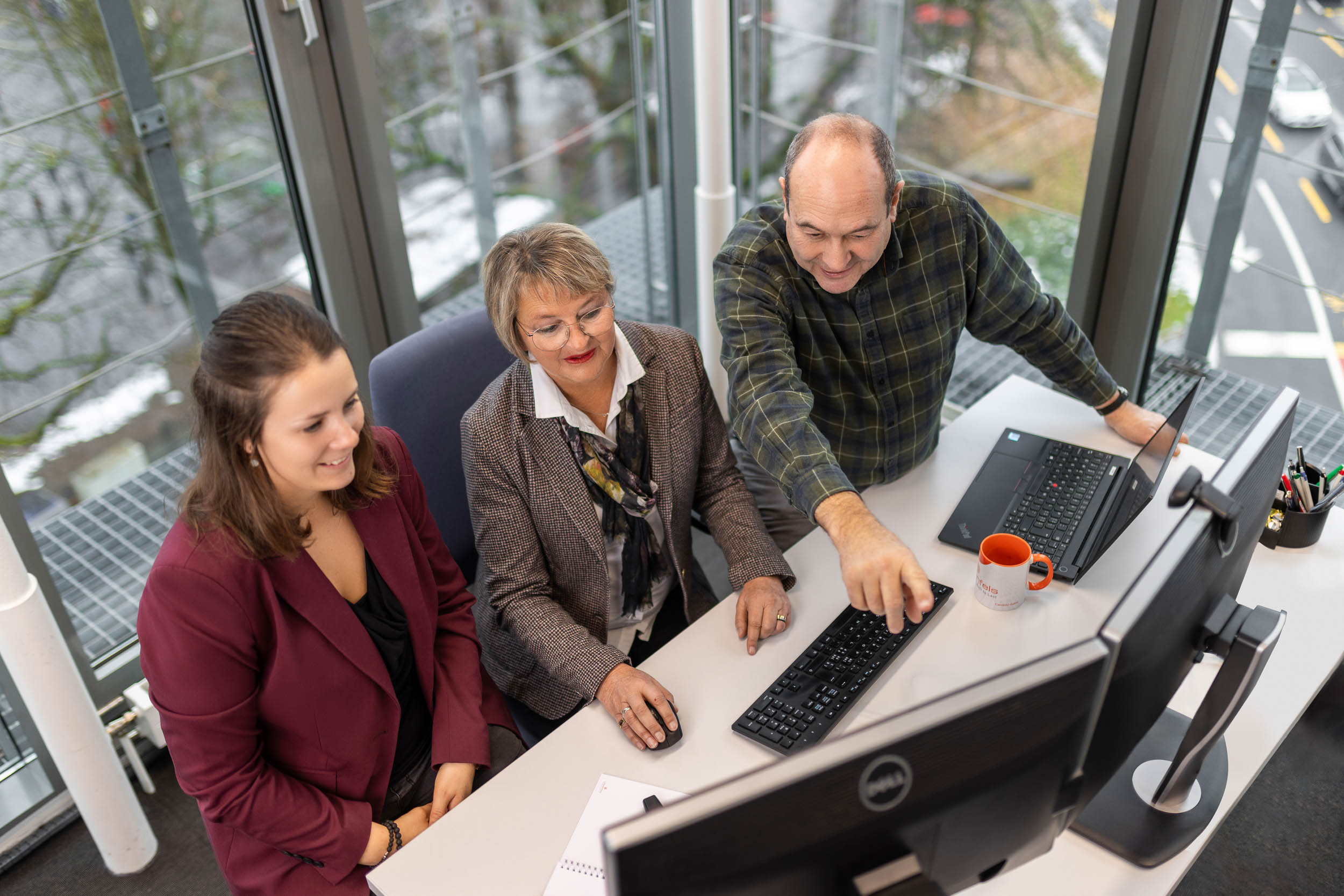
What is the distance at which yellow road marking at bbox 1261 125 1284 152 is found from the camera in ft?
7.06

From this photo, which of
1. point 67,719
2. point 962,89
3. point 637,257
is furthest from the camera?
point 637,257

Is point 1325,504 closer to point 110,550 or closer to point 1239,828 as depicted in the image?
point 1239,828

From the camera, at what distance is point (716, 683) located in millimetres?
1575

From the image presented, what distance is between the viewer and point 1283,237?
7.38 feet

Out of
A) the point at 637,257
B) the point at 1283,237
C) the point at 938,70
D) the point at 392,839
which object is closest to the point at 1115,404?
the point at 1283,237

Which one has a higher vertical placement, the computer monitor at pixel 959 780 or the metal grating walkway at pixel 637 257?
the computer monitor at pixel 959 780

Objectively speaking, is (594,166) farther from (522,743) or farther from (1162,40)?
(522,743)

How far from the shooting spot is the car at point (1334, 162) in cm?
208

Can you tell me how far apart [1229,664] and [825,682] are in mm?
538

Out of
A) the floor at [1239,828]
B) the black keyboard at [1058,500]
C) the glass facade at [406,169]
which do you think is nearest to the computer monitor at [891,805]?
the black keyboard at [1058,500]

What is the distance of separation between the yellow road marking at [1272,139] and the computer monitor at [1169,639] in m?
1.05

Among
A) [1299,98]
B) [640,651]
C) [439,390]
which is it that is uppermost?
[1299,98]

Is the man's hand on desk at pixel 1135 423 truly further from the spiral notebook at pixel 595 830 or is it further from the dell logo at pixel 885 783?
the dell logo at pixel 885 783

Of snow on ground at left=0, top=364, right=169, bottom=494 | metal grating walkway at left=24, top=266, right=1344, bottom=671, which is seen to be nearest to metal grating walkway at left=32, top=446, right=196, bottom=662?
metal grating walkway at left=24, top=266, right=1344, bottom=671
